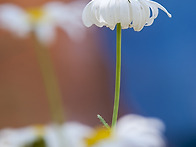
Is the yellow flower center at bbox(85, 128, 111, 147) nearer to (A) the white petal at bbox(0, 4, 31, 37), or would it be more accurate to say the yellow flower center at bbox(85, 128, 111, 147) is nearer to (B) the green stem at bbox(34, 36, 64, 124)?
(B) the green stem at bbox(34, 36, 64, 124)

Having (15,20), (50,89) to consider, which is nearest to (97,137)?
(50,89)

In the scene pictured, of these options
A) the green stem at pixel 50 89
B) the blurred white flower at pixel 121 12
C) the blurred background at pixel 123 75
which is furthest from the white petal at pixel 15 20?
the blurred background at pixel 123 75

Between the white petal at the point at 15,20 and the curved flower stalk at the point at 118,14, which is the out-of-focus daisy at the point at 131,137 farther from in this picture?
the white petal at the point at 15,20

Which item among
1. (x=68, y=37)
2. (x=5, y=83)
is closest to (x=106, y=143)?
(x=5, y=83)

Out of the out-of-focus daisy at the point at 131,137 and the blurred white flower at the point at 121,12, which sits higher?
the blurred white flower at the point at 121,12

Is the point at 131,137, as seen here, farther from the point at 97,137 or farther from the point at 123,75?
the point at 123,75

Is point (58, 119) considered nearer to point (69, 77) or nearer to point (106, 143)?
point (106, 143)
